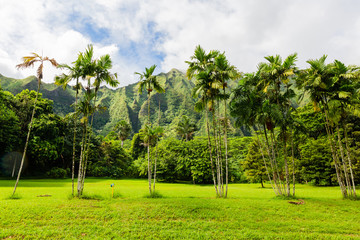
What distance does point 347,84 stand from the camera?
15.9 meters

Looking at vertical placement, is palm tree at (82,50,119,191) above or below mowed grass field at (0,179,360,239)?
above

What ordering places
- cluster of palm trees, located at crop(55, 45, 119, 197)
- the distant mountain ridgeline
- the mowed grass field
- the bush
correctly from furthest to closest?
the distant mountain ridgeline < the bush < cluster of palm trees, located at crop(55, 45, 119, 197) < the mowed grass field

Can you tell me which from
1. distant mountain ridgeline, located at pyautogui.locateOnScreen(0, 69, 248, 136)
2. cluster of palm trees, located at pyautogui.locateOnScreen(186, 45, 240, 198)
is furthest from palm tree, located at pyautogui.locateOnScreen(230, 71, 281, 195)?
distant mountain ridgeline, located at pyautogui.locateOnScreen(0, 69, 248, 136)

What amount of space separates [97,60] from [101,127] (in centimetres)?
12437

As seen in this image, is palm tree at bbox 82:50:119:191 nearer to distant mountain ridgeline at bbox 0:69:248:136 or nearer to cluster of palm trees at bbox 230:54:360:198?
cluster of palm trees at bbox 230:54:360:198

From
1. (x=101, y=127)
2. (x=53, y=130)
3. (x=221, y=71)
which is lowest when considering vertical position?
(x=53, y=130)

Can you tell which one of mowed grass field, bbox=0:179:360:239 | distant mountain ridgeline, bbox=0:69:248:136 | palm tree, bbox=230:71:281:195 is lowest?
mowed grass field, bbox=0:179:360:239

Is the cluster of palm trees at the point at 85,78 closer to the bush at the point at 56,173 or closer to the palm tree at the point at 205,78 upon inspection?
the palm tree at the point at 205,78

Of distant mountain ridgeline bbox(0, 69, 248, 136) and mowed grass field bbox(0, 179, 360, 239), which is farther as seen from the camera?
distant mountain ridgeline bbox(0, 69, 248, 136)

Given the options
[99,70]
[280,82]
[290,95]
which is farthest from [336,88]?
[99,70]

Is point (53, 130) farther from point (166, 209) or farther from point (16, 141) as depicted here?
point (166, 209)

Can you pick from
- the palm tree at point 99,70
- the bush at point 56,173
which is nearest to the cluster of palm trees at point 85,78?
the palm tree at point 99,70

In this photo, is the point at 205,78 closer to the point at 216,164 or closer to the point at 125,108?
the point at 216,164

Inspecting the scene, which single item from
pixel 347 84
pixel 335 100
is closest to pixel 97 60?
pixel 335 100
